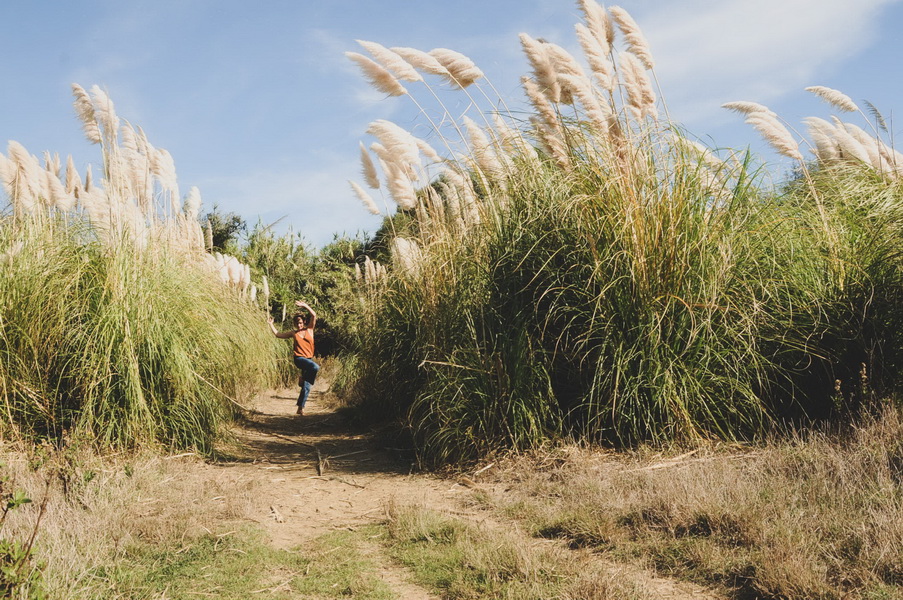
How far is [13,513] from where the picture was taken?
335cm

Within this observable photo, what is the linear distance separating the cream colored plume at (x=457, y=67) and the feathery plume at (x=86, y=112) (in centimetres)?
283

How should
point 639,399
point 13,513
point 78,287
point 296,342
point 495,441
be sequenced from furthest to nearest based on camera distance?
point 296,342 < point 78,287 < point 495,441 < point 639,399 < point 13,513

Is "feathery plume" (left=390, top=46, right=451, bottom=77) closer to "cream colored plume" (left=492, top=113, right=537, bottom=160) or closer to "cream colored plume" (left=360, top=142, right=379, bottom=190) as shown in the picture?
"cream colored plume" (left=492, top=113, right=537, bottom=160)

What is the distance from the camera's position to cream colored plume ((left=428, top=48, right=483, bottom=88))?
201 inches

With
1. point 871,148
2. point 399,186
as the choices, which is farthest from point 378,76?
point 871,148

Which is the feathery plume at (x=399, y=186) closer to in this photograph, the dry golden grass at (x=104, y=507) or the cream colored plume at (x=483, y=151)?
the cream colored plume at (x=483, y=151)

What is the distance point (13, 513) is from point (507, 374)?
2786mm

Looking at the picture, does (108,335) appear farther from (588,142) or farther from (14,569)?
(588,142)

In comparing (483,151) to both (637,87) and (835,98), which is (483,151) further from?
(835,98)

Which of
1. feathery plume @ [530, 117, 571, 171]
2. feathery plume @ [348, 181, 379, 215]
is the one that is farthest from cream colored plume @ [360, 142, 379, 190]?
feathery plume @ [530, 117, 571, 171]

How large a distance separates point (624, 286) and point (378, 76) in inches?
93.5

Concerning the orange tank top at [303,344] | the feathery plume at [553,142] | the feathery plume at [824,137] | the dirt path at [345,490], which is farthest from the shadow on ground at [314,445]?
the feathery plume at [824,137]

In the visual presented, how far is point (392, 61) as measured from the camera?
5.19m

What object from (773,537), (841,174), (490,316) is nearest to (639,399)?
(490,316)
